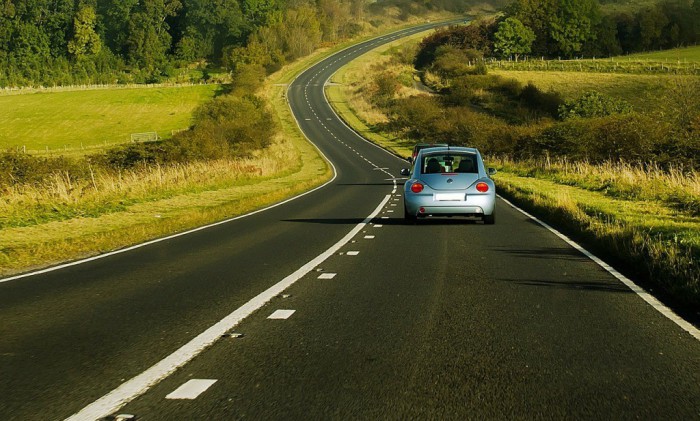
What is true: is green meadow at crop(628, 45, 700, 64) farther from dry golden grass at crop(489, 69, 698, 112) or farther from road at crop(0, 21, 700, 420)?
road at crop(0, 21, 700, 420)

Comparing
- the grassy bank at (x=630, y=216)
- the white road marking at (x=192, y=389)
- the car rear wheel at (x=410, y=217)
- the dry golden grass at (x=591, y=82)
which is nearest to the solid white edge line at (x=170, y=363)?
the white road marking at (x=192, y=389)

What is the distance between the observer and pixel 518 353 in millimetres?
5844

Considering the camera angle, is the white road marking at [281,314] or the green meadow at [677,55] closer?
the white road marking at [281,314]

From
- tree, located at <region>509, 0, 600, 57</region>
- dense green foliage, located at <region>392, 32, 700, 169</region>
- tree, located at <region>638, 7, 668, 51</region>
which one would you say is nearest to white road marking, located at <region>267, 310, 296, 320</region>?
dense green foliage, located at <region>392, 32, 700, 169</region>

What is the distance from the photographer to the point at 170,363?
18.4 feet

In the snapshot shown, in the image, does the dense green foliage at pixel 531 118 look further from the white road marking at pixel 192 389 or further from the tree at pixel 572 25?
the white road marking at pixel 192 389

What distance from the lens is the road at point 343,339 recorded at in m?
4.66

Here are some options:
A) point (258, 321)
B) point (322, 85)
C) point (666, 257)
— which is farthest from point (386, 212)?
point (322, 85)

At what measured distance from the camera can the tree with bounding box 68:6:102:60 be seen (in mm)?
142250

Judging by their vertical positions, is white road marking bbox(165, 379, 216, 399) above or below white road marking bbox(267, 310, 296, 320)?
above

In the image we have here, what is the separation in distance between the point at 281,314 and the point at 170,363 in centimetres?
195

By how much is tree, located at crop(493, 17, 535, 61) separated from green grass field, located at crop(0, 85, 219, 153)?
44.1 m

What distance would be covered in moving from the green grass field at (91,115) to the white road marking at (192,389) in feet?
224

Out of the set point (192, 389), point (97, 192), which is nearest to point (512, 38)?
point (97, 192)
